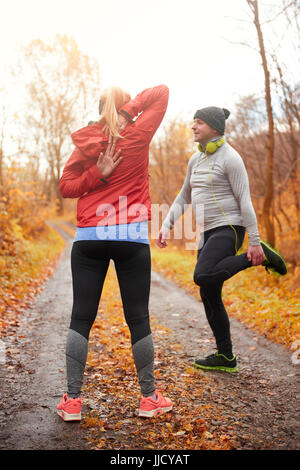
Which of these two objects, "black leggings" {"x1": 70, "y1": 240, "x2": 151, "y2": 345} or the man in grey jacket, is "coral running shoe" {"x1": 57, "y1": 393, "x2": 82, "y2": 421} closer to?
"black leggings" {"x1": 70, "y1": 240, "x2": 151, "y2": 345}

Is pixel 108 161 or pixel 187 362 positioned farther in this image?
pixel 187 362

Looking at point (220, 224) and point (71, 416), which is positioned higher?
point (220, 224)

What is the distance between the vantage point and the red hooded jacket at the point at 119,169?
2525 mm

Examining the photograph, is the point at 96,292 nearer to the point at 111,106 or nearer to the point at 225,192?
the point at 111,106

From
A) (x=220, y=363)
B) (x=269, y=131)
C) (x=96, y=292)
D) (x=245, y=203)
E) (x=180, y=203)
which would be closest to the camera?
(x=96, y=292)

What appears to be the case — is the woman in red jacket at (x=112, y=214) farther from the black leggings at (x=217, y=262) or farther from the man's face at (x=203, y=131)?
the man's face at (x=203, y=131)

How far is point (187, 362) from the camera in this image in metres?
4.00

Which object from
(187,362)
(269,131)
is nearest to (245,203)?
(187,362)

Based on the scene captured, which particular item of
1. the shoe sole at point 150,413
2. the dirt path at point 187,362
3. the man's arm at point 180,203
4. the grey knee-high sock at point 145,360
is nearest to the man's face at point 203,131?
the man's arm at point 180,203

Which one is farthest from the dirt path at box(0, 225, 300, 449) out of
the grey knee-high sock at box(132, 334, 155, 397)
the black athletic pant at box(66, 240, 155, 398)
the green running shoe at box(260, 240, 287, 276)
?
the green running shoe at box(260, 240, 287, 276)

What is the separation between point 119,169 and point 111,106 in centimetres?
40

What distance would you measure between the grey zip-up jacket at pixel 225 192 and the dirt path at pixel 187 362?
129cm

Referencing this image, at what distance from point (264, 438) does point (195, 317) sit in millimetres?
3801

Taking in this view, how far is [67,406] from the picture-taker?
2.55 metres
